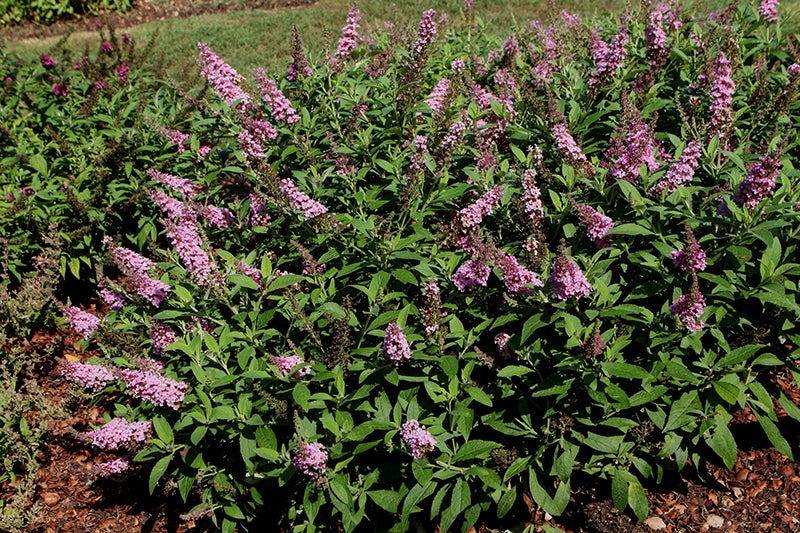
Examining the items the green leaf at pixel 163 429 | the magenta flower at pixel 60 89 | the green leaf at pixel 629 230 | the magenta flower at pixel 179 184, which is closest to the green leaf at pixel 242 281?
the green leaf at pixel 163 429

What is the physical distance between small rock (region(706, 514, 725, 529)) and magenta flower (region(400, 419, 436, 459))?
1.78 meters

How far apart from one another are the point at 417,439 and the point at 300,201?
1715 mm

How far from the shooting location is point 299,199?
12.7 feet

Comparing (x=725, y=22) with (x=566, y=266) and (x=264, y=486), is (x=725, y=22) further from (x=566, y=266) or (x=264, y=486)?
(x=264, y=486)

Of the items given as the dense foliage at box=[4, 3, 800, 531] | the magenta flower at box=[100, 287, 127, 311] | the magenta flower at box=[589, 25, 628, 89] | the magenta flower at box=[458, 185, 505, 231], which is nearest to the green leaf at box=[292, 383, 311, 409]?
the dense foliage at box=[4, 3, 800, 531]

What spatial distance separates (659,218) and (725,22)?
2740 mm

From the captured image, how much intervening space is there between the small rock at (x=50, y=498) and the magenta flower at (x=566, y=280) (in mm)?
3779

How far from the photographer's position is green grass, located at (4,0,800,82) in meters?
12.2

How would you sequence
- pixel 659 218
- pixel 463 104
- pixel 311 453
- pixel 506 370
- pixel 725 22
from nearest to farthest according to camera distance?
pixel 311 453 < pixel 506 370 < pixel 659 218 < pixel 463 104 < pixel 725 22

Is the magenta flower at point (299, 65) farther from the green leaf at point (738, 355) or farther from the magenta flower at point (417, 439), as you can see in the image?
the green leaf at point (738, 355)

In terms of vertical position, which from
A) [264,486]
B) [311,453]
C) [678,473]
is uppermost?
[311,453]

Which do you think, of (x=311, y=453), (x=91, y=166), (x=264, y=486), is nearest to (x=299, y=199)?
(x=311, y=453)

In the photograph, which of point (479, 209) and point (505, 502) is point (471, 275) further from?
point (505, 502)

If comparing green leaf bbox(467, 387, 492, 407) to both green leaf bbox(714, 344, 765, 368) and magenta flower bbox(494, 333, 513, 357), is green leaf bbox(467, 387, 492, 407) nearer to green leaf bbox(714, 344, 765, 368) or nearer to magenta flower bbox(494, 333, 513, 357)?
magenta flower bbox(494, 333, 513, 357)
